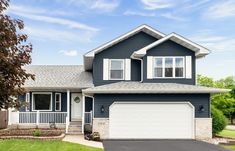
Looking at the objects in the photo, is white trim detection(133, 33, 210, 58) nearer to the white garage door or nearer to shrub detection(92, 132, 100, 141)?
the white garage door

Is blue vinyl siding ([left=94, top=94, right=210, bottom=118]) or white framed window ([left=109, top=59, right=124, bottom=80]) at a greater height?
white framed window ([left=109, top=59, right=124, bottom=80])

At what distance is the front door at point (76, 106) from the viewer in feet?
80.4

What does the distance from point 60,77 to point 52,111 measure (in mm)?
2949

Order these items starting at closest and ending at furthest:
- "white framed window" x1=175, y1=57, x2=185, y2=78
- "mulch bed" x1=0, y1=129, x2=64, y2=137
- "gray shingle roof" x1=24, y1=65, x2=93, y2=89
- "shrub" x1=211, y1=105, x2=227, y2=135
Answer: "mulch bed" x1=0, y1=129, x2=64, y2=137 → "white framed window" x1=175, y1=57, x2=185, y2=78 → "shrub" x1=211, y1=105, x2=227, y2=135 → "gray shingle roof" x1=24, y1=65, x2=93, y2=89

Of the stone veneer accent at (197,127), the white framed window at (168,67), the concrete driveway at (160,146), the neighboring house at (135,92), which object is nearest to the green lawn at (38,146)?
the concrete driveway at (160,146)

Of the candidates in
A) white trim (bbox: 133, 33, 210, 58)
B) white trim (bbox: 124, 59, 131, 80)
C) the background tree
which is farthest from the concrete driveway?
the background tree

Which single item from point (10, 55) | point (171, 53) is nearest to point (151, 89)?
point (171, 53)

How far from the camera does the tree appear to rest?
9.23 m

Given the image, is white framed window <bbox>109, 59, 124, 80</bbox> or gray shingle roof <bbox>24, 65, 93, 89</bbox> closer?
white framed window <bbox>109, 59, 124, 80</bbox>

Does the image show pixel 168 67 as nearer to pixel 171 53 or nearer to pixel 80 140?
pixel 171 53

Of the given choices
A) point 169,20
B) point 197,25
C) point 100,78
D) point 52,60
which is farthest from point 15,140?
point 52,60

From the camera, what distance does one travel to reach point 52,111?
951 inches

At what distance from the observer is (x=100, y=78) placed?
23031mm

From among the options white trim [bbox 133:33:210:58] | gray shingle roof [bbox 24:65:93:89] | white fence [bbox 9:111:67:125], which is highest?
white trim [bbox 133:33:210:58]
